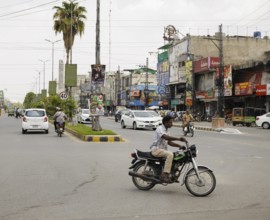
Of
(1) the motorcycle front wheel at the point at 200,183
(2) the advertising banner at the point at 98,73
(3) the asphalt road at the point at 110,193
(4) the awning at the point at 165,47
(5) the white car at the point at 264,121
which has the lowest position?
(3) the asphalt road at the point at 110,193

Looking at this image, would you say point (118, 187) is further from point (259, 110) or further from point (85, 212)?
point (259, 110)

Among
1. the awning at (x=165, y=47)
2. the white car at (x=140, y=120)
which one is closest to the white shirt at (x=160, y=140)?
the white car at (x=140, y=120)

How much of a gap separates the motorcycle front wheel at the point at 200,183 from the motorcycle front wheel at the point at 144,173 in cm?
73

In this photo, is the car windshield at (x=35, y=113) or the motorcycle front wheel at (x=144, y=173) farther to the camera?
the car windshield at (x=35, y=113)

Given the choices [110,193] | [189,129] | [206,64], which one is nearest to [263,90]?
[206,64]

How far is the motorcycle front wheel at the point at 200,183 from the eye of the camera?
8312 mm

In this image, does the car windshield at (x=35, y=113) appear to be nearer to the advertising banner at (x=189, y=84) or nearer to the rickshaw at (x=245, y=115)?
the rickshaw at (x=245, y=115)

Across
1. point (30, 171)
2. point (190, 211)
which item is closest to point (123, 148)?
point (30, 171)

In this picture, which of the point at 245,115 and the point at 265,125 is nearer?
the point at 265,125

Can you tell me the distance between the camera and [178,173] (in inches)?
343

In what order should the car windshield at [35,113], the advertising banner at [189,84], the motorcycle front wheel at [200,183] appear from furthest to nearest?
the advertising banner at [189,84], the car windshield at [35,113], the motorcycle front wheel at [200,183]

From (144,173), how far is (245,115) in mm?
39145

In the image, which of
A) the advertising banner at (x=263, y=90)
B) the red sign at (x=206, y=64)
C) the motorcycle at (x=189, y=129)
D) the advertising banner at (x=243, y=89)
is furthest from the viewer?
the red sign at (x=206, y=64)

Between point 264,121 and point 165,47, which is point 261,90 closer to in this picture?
point 264,121
